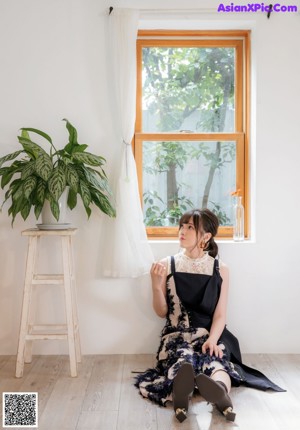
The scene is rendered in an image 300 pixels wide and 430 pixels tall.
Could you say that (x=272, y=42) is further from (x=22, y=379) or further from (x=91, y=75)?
(x=22, y=379)

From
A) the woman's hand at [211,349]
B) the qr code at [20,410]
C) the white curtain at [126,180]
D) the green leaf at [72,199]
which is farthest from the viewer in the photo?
the white curtain at [126,180]

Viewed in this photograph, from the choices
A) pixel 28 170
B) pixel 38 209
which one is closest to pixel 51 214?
pixel 38 209

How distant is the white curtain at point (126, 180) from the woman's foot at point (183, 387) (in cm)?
106

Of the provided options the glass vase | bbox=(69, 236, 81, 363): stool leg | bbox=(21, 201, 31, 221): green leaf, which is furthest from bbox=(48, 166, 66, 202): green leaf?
the glass vase

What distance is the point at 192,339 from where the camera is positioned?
3.06 m

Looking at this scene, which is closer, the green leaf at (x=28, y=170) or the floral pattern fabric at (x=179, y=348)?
the floral pattern fabric at (x=179, y=348)

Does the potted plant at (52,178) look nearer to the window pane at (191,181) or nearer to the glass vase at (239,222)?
the window pane at (191,181)

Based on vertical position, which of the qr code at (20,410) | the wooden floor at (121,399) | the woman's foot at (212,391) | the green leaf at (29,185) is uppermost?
the green leaf at (29,185)

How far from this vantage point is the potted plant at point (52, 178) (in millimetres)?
3029

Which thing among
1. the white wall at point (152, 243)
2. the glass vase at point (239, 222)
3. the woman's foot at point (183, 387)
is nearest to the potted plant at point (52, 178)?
the white wall at point (152, 243)

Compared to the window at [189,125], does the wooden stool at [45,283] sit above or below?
below

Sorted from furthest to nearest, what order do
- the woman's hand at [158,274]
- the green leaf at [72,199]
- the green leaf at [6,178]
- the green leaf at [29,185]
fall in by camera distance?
1. the green leaf at [72,199]
2. the green leaf at [6,178]
3. the woman's hand at [158,274]
4. the green leaf at [29,185]

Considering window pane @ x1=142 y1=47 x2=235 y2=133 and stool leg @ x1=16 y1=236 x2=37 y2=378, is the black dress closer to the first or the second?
stool leg @ x1=16 y1=236 x2=37 y2=378

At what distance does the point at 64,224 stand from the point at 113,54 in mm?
1084
